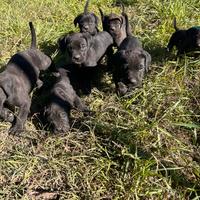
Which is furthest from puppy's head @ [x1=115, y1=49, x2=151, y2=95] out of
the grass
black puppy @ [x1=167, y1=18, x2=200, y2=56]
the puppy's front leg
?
the puppy's front leg

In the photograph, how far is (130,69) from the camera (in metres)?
5.98

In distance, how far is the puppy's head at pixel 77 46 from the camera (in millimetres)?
6352

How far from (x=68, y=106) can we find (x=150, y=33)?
2989 mm

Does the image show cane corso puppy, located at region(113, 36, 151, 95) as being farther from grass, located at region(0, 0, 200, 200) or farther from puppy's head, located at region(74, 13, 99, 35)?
puppy's head, located at region(74, 13, 99, 35)

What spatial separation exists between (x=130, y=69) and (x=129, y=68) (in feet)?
0.07

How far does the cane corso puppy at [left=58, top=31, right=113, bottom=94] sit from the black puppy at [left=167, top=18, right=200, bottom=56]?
117 cm

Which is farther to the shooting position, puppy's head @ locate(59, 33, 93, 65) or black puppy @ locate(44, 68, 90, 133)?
puppy's head @ locate(59, 33, 93, 65)

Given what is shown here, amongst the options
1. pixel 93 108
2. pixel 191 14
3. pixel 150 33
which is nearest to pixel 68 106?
pixel 93 108

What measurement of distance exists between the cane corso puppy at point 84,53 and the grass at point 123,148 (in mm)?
281

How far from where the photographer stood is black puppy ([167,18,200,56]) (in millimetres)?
6484

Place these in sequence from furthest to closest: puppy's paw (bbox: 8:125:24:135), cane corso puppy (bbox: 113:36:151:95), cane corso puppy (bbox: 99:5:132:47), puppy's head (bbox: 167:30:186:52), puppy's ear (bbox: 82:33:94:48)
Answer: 1. cane corso puppy (bbox: 99:5:132:47)
2. puppy's head (bbox: 167:30:186:52)
3. puppy's ear (bbox: 82:33:94:48)
4. cane corso puppy (bbox: 113:36:151:95)
5. puppy's paw (bbox: 8:125:24:135)

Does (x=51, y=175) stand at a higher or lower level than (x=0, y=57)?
lower

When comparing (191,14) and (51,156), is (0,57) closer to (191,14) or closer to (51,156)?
(51,156)

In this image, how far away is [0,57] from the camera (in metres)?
7.45
